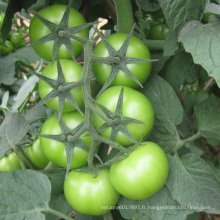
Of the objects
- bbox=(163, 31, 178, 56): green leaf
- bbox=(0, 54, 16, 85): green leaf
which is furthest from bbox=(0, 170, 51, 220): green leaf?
bbox=(0, 54, 16, 85): green leaf

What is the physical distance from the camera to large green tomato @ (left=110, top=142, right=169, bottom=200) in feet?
1.35

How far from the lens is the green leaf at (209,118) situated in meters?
0.57

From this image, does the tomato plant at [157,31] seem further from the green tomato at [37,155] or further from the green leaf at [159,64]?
the green tomato at [37,155]

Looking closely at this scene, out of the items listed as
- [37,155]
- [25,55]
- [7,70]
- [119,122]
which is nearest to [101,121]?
[119,122]

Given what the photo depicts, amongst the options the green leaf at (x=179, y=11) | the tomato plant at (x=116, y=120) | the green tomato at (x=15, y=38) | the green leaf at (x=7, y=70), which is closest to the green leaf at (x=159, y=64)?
the tomato plant at (x=116, y=120)

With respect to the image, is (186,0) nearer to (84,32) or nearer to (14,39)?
(84,32)

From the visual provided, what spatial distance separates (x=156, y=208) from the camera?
47 cm

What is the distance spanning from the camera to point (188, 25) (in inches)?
17.5

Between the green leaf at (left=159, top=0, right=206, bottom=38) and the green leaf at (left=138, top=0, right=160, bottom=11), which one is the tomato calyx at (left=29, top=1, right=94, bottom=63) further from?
the green leaf at (left=138, top=0, right=160, bottom=11)

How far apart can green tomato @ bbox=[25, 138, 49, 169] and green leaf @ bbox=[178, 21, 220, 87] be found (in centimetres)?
40

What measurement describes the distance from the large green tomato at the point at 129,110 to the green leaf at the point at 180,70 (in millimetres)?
155

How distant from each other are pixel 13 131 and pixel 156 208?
35 centimetres

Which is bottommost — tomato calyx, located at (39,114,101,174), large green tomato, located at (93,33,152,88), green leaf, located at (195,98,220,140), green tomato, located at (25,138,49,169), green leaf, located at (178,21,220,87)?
green tomato, located at (25,138,49,169)

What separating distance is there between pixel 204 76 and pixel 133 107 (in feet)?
0.91
